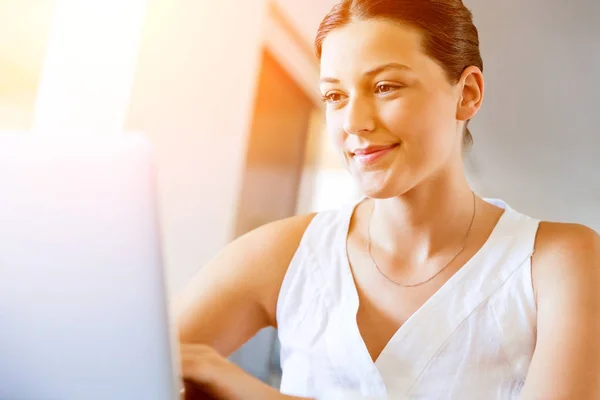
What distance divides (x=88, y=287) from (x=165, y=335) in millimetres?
60

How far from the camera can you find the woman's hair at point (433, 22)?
86 centimetres

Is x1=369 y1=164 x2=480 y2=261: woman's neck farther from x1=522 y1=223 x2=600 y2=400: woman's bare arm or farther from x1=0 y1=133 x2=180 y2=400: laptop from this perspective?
x1=0 y1=133 x2=180 y2=400: laptop

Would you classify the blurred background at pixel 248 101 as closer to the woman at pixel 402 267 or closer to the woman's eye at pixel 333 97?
the woman at pixel 402 267

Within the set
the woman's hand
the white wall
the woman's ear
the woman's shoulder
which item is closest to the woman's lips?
the woman's ear

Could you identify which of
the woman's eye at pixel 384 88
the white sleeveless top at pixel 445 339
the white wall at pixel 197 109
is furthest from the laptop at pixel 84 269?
the white wall at pixel 197 109

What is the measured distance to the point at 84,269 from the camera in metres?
0.38

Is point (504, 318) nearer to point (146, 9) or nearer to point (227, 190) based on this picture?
point (227, 190)

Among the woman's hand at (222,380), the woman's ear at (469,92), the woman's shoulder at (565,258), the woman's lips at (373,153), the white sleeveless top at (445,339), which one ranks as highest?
the woman's ear at (469,92)

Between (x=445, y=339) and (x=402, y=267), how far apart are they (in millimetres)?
145

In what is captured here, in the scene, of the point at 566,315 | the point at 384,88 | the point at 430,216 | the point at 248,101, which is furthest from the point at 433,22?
the point at 248,101

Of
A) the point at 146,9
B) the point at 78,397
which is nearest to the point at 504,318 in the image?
the point at 78,397

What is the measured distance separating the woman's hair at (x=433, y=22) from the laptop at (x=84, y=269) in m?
0.61

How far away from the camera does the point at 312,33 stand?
121cm

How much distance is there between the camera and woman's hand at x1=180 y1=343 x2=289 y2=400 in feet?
2.33
